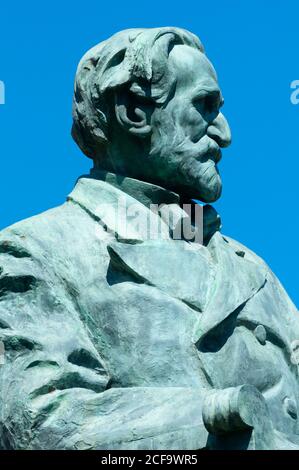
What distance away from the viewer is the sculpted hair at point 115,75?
50.9ft

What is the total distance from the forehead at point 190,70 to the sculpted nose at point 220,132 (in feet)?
0.72

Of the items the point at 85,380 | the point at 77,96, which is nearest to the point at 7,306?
the point at 85,380

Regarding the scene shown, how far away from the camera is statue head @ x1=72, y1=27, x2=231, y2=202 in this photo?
15.5 m

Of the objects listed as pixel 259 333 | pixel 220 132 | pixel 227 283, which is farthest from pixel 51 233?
pixel 259 333

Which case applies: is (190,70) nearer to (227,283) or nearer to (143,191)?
(143,191)

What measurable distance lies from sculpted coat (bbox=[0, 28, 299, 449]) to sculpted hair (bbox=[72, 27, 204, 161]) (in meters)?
0.29

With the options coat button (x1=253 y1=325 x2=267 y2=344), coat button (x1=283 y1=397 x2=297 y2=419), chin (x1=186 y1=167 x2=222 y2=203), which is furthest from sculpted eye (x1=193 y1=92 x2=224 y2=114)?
coat button (x1=283 y1=397 x2=297 y2=419)

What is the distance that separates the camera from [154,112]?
1555 centimetres

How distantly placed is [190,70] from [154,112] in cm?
36

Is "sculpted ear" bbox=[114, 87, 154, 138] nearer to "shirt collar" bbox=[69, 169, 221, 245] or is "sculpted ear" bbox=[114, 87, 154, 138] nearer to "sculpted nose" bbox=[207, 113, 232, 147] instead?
"shirt collar" bbox=[69, 169, 221, 245]

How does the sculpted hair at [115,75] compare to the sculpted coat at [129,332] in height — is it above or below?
above

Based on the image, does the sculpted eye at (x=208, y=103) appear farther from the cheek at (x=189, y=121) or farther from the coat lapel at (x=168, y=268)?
the coat lapel at (x=168, y=268)

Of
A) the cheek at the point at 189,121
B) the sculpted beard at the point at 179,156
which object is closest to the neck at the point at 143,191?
the sculpted beard at the point at 179,156
